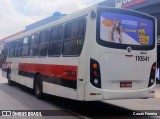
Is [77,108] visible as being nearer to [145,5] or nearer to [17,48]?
[17,48]

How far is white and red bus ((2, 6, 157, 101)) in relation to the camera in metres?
9.37

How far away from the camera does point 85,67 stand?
934cm

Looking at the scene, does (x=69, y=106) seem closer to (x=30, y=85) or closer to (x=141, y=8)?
(x=30, y=85)

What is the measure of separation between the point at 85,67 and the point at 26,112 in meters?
2.42

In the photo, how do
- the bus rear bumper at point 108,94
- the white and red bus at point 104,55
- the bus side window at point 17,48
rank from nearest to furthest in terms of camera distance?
1. the bus rear bumper at point 108,94
2. the white and red bus at point 104,55
3. the bus side window at point 17,48

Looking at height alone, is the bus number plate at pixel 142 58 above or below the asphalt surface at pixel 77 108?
above

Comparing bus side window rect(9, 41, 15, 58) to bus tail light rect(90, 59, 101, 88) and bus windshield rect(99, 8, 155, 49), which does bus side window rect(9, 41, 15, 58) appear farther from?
bus tail light rect(90, 59, 101, 88)

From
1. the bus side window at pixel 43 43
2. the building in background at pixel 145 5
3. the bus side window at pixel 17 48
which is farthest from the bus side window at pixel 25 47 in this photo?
the building in background at pixel 145 5

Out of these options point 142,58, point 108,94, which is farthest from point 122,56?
point 108,94

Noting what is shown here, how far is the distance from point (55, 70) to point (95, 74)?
8.81 feet

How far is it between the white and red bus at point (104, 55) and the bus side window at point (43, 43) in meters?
1.14

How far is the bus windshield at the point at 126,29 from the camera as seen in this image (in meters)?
9.58

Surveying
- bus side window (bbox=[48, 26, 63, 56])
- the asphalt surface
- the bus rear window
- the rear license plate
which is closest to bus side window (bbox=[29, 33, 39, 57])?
bus side window (bbox=[48, 26, 63, 56])

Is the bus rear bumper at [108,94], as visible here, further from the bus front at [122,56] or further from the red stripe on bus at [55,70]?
the red stripe on bus at [55,70]
